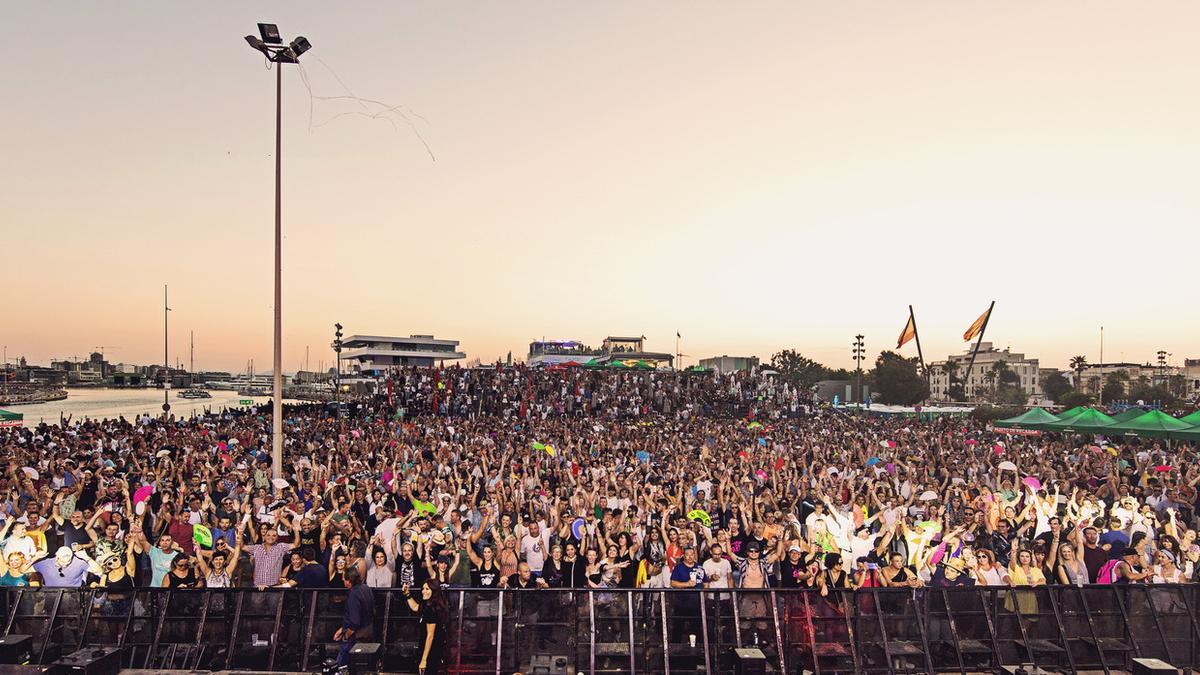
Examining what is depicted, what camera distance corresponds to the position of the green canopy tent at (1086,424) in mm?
23609

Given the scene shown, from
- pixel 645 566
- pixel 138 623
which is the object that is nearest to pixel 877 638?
pixel 645 566

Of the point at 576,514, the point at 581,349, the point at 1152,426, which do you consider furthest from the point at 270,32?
the point at 581,349

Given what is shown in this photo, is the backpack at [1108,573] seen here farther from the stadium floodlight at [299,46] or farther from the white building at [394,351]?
the white building at [394,351]

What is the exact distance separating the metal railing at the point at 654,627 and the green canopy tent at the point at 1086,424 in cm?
1935

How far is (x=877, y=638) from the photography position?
7.07 m

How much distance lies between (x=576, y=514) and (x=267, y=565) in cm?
437

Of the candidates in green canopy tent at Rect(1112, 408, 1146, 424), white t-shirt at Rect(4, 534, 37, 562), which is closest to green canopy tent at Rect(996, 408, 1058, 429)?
green canopy tent at Rect(1112, 408, 1146, 424)

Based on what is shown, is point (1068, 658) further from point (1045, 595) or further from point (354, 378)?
point (354, 378)

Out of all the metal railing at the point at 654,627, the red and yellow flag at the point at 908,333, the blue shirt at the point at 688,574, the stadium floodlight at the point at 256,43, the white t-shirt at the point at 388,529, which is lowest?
the metal railing at the point at 654,627

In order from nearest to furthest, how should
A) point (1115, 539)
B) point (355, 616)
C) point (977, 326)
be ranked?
point (355, 616)
point (1115, 539)
point (977, 326)

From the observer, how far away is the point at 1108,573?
8.31 meters

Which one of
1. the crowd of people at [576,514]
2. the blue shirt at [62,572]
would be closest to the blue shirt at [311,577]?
the crowd of people at [576,514]

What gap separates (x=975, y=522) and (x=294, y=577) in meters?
8.67

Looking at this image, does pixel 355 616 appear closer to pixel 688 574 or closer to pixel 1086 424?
pixel 688 574
